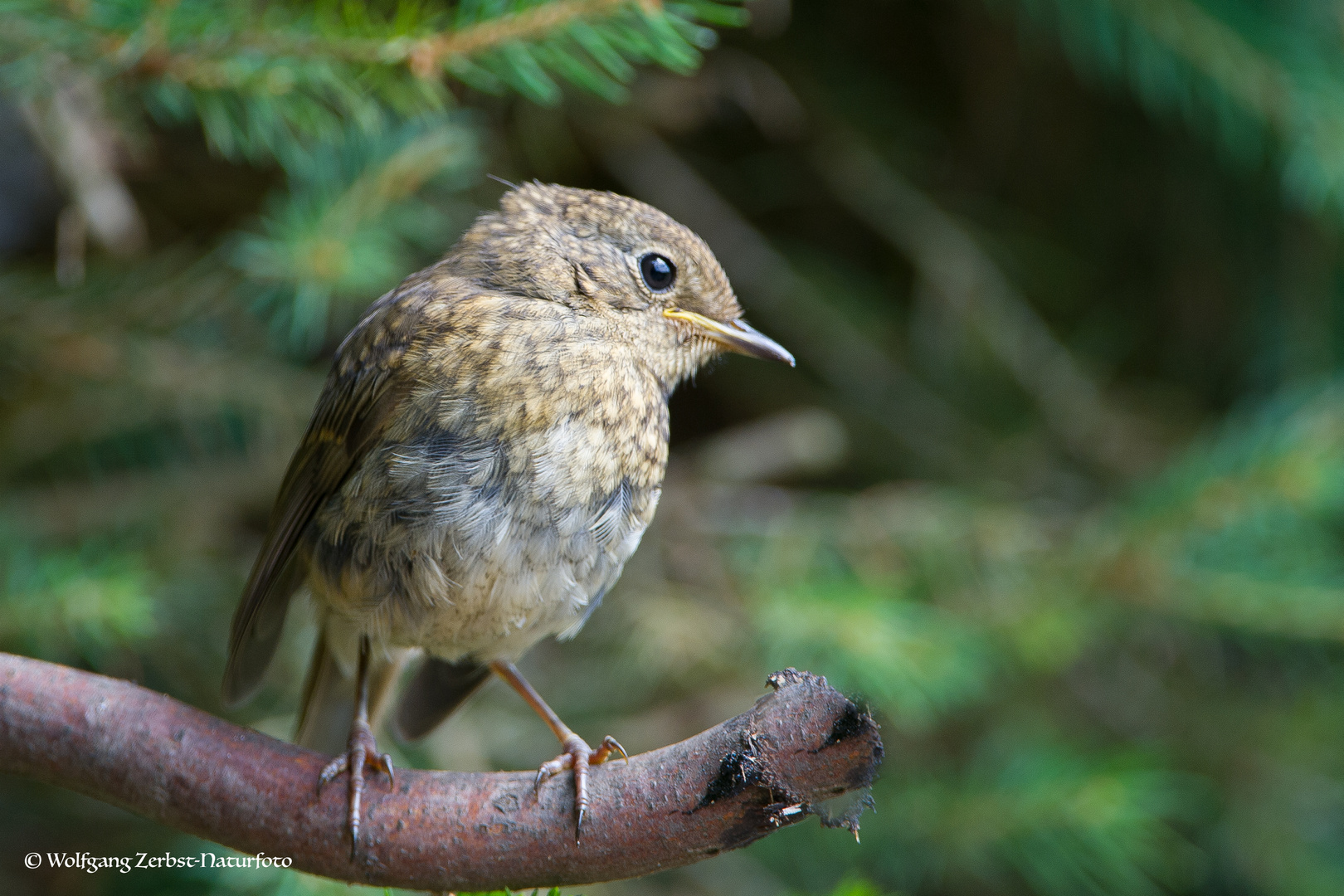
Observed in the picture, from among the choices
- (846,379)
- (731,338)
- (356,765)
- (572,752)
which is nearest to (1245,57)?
(846,379)

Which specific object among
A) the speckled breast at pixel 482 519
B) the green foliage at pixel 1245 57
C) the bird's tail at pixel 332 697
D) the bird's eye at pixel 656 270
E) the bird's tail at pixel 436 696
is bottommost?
the bird's tail at pixel 332 697

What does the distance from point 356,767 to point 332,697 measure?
506 mm

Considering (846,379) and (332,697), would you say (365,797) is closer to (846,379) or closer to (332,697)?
(332,697)

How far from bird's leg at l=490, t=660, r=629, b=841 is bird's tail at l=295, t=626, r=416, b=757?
0.46ft

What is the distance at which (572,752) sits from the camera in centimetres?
105

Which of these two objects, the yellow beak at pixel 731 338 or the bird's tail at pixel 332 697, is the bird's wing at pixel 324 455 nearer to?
the bird's tail at pixel 332 697

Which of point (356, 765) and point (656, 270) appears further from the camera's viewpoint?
point (656, 270)

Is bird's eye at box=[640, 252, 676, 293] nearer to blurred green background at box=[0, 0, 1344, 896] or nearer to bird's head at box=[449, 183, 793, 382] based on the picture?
bird's head at box=[449, 183, 793, 382]

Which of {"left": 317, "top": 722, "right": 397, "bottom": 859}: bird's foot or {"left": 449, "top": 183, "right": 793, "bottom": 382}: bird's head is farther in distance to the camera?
{"left": 449, "top": 183, "right": 793, "bottom": 382}: bird's head

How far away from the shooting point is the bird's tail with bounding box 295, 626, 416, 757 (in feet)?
4.74

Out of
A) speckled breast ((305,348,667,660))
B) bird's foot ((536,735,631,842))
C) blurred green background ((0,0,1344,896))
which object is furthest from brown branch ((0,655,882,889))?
blurred green background ((0,0,1344,896))

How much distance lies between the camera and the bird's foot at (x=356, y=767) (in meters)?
0.98

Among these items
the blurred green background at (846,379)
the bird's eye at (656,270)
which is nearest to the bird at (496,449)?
the bird's eye at (656,270)

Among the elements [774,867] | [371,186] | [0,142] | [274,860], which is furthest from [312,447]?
[774,867]
